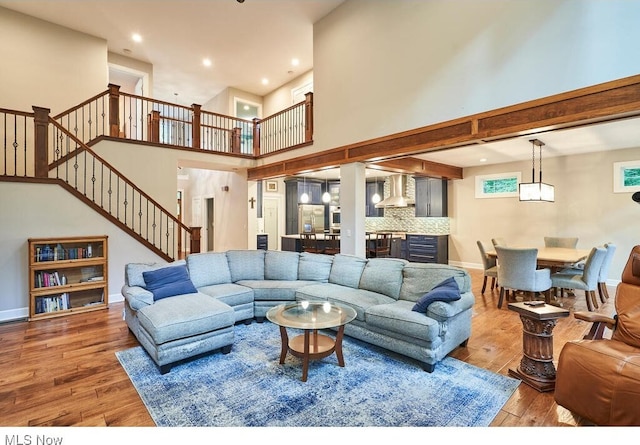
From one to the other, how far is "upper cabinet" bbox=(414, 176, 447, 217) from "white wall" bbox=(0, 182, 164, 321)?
A: 7.42 m

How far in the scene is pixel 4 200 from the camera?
163 inches

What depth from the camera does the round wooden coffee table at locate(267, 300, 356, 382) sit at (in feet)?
8.55

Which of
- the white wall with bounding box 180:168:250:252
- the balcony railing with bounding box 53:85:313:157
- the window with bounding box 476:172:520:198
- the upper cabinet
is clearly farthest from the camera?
the white wall with bounding box 180:168:250:252

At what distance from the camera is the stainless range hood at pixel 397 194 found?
8673 millimetres

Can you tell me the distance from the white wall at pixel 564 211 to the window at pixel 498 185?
11 centimetres

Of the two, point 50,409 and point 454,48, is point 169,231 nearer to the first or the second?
point 50,409

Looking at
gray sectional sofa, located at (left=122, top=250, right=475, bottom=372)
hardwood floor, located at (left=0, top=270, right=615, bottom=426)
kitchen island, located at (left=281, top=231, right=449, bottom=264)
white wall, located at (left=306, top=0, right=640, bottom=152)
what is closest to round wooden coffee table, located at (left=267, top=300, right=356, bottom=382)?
gray sectional sofa, located at (left=122, top=250, right=475, bottom=372)

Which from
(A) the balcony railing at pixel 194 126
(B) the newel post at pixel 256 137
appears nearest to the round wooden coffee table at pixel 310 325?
(A) the balcony railing at pixel 194 126

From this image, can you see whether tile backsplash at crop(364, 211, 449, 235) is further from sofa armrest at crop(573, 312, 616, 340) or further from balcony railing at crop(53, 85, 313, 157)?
sofa armrest at crop(573, 312, 616, 340)

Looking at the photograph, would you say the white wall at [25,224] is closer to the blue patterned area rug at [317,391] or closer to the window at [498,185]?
the blue patterned area rug at [317,391]

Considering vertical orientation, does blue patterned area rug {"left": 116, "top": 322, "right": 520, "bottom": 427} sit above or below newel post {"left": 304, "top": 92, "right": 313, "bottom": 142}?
below
